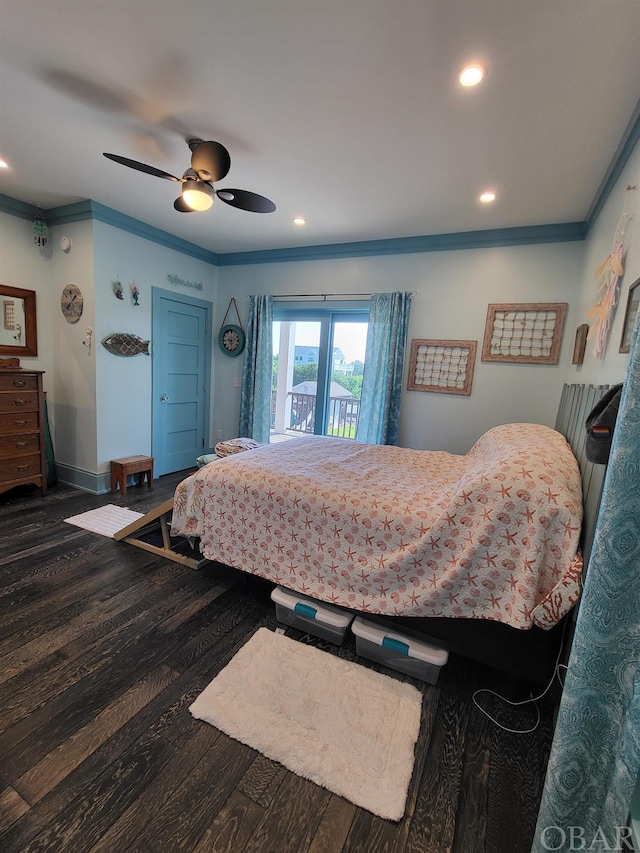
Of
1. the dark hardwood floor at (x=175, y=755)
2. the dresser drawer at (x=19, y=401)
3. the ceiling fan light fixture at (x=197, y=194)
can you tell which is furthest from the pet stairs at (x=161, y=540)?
the ceiling fan light fixture at (x=197, y=194)

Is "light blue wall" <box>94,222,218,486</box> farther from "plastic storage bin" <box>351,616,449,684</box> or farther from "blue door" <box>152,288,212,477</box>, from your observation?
"plastic storage bin" <box>351,616,449,684</box>

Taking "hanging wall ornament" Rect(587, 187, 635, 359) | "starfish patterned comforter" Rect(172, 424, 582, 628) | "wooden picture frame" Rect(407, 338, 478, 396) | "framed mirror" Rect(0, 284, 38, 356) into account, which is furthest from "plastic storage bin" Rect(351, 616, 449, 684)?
"framed mirror" Rect(0, 284, 38, 356)

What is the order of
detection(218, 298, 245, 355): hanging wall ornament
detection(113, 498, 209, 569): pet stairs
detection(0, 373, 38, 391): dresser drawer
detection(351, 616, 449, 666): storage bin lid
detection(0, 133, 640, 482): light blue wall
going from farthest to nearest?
1. detection(218, 298, 245, 355): hanging wall ornament
2. detection(0, 133, 640, 482): light blue wall
3. detection(0, 373, 38, 391): dresser drawer
4. detection(113, 498, 209, 569): pet stairs
5. detection(351, 616, 449, 666): storage bin lid

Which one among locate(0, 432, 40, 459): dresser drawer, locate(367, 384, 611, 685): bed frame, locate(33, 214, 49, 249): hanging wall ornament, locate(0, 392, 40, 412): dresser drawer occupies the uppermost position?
locate(33, 214, 49, 249): hanging wall ornament

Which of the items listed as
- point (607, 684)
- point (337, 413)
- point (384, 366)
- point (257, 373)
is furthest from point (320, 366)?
point (607, 684)

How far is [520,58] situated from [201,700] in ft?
9.88

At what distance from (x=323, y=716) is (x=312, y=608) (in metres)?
0.46

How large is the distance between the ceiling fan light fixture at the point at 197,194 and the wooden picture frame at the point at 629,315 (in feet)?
7.79

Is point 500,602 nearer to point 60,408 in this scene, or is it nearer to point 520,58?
point 520,58

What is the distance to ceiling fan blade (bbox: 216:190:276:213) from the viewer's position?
2.23m

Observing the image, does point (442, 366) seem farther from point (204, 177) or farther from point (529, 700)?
point (529, 700)

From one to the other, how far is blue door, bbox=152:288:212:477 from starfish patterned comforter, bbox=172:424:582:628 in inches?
90.6

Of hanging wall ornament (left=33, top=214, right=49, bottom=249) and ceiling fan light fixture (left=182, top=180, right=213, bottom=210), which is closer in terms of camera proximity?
ceiling fan light fixture (left=182, top=180, right=213, bottom=210)

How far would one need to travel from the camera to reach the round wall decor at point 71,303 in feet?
11.5
